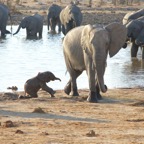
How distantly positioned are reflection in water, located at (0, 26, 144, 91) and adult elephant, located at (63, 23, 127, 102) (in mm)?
Answer: 2031

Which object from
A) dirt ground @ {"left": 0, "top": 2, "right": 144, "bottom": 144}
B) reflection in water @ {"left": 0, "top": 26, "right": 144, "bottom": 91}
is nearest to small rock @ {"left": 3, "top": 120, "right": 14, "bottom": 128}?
dirt ground @ {"left": 0, "top": 2, "right": 144, "bottom": 144}

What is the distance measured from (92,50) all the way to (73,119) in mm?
2085

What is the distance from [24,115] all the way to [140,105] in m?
2.20

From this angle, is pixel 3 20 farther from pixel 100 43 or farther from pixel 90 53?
pixel 100 43

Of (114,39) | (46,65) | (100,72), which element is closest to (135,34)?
(46,65)

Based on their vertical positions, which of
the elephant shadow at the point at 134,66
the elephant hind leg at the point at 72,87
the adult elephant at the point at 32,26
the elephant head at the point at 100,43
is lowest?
the adult elephant at the point at 32,26

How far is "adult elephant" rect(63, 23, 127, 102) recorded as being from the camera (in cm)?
1226

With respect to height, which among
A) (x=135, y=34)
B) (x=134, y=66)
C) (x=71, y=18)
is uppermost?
(x=135, y=34)

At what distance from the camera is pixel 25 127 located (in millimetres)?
9836

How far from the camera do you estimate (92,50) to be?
1243cm

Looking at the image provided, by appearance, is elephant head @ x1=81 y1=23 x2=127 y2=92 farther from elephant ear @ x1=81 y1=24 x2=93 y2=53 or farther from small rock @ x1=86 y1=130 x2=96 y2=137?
small rock @ x1=86 y1=130 x2=96 y2=137

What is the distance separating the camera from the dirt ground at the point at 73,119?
905 centimetres

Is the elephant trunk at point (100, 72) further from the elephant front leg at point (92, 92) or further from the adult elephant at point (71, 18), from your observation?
the adult elephant at point (71, 18)

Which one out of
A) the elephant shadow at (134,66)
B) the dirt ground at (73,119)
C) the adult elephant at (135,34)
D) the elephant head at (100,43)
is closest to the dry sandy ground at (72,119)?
the dirt ground at (73,119)
